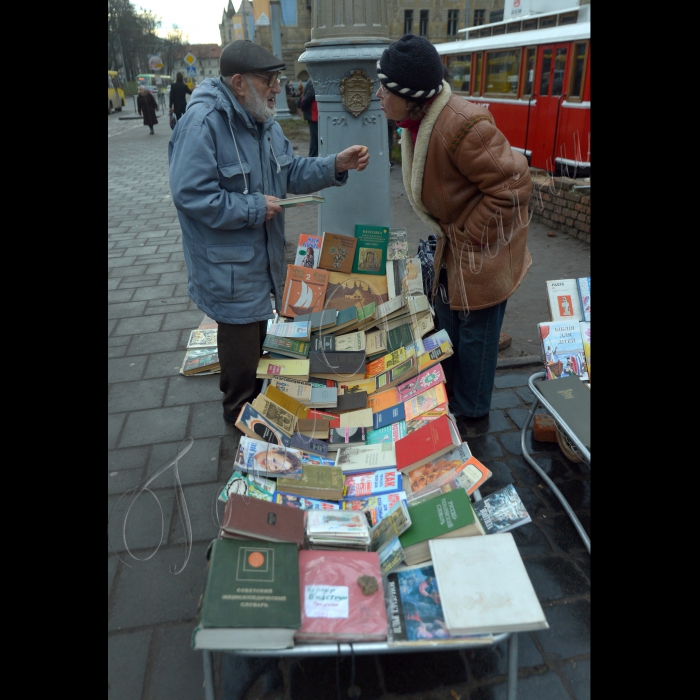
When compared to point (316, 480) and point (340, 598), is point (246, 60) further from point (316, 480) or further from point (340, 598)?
point (340, 598)

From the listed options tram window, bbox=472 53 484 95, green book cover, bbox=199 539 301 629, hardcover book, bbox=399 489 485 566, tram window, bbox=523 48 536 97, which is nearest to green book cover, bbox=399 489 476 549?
hardcover book, bbox=399 489 485 566

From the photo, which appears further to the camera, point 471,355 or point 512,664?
point 471,355

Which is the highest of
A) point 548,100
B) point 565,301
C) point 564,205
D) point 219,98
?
point 548,100

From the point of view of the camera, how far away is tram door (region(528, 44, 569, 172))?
777cm

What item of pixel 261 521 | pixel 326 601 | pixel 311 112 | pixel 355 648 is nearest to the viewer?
pixel 355 648

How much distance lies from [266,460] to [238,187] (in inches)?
51.6

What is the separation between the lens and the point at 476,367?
9.57 ft

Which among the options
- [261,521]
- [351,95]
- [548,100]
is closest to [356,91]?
[351,95]

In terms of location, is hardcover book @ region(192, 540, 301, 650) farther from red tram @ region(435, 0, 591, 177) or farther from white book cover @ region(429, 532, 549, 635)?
red tram @ region(435, 0, 591, 177)

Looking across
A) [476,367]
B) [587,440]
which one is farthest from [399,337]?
[587,440]

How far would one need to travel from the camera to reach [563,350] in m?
2.81

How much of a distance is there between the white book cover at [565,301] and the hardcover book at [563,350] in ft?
0.33

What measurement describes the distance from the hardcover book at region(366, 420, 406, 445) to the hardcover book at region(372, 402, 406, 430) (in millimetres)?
21
